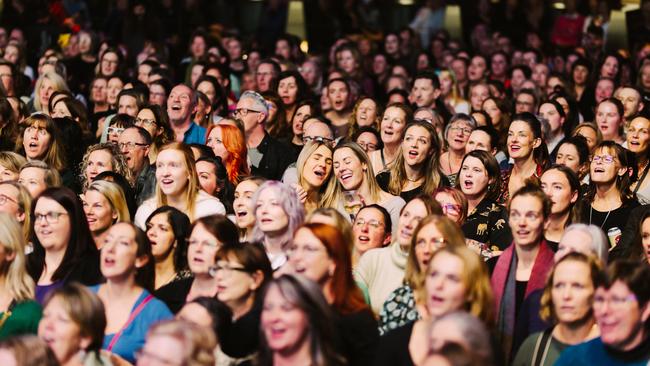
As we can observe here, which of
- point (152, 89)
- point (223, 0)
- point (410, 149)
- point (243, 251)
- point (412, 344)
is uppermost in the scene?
point (223, 0)

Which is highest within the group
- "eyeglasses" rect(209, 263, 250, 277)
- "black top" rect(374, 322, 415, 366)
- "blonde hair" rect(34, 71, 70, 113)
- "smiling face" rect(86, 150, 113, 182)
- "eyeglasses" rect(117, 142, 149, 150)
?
"blonde hair" rect(34, 71, 70, 113)

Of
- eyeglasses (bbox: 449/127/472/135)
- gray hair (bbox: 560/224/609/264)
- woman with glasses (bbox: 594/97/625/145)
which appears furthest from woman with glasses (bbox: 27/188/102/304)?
woman with glasses (bbox: 594/97/625/145)

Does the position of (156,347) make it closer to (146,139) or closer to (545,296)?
(545,296)

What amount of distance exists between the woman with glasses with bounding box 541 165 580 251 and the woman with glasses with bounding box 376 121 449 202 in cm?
151

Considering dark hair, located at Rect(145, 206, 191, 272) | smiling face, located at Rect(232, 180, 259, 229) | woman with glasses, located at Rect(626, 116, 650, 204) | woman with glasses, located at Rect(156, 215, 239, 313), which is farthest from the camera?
woman with glasses, located at Rect(626, 116, 650, 204)

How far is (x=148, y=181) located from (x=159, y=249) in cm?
216

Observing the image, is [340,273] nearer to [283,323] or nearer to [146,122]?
[283,323]

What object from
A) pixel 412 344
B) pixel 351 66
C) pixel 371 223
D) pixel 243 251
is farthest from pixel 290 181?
pixel 351 66

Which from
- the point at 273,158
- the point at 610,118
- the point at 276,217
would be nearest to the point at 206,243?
the point at 276,217

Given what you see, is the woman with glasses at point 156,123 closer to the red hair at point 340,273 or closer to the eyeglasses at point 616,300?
the red hair at point 340,273

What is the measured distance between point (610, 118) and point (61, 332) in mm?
7514

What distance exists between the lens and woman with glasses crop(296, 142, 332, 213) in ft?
34.8

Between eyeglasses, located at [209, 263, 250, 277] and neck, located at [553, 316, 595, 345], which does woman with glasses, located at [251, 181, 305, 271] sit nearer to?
eyeglasses, located at [209, 263, 250, 277]

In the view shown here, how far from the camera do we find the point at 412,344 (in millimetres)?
6773
